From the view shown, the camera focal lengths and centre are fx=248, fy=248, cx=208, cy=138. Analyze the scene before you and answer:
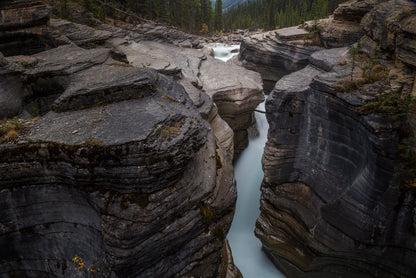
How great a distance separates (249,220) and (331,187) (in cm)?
570

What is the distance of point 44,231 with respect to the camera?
6348mm

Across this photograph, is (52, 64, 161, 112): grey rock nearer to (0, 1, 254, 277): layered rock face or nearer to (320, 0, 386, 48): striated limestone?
(0, 1, 254, 277): layered rock face

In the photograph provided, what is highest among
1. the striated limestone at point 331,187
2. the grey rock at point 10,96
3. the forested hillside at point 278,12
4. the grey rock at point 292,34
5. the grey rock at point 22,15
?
the forested hillside at point 278,12

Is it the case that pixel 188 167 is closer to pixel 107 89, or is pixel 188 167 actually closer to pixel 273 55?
pixel 107 89

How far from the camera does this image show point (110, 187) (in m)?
5.74

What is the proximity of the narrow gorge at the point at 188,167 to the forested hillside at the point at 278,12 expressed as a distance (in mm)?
34467

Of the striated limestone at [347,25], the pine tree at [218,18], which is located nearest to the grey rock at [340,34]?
the striated limestone at [347,25]

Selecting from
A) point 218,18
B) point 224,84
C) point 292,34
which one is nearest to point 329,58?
point 224,84

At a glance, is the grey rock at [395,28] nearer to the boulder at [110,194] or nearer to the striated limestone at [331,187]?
the striated limestone at [331,187]

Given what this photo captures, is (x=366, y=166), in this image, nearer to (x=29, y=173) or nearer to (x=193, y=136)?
(x=193, y=136)

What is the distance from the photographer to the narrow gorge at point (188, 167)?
222 inches

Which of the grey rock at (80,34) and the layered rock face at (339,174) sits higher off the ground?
the grey rock at (80,34)

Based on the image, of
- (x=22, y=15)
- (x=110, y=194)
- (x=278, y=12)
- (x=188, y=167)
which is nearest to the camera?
(x=110, y=194)

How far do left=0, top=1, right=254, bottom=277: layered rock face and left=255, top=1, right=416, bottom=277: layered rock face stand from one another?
4.05 metres
